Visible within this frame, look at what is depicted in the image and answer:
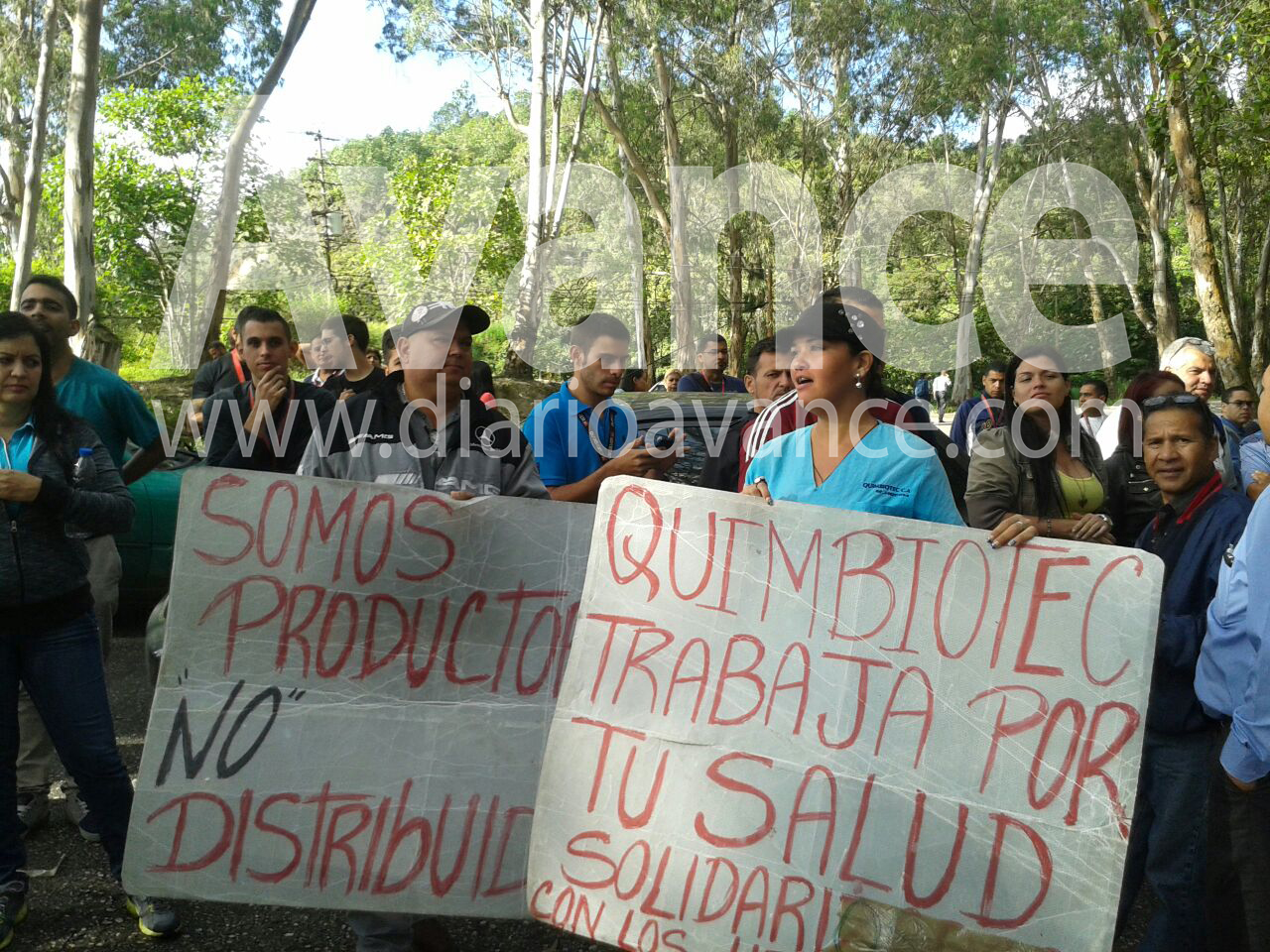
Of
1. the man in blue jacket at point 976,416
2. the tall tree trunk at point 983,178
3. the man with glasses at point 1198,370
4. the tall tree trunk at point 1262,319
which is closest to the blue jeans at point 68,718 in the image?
the man in blue jacket at point 976,416

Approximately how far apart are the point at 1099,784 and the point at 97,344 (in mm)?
13274

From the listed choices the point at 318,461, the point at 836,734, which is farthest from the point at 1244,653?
the point at 318,461

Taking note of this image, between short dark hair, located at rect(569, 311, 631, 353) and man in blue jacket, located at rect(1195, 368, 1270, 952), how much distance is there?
7.49ft

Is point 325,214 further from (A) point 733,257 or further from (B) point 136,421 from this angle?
(B) point 136,421

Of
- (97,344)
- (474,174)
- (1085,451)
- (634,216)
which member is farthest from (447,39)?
(1085,451)

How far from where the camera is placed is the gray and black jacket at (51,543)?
3.26m

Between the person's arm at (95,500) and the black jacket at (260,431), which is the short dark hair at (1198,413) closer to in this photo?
the black jacket at (260,431)

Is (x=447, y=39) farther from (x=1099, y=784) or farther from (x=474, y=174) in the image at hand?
(x=1099, y=784)

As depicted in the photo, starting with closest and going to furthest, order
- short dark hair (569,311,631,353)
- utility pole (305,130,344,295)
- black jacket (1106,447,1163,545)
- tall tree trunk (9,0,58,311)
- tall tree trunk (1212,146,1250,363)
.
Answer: short dark hair (569,311,631,353), black jacket (1106,447,1163,545), tall tree trunk (9,0,58,311), tall tree trunk (1212,146,1250,363), utility pole (305,130,344,295)

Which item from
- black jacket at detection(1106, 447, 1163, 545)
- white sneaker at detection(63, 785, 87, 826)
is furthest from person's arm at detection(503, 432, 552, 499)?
black jacket at detection(1106, 447, 1163, 545)

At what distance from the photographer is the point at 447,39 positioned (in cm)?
3059

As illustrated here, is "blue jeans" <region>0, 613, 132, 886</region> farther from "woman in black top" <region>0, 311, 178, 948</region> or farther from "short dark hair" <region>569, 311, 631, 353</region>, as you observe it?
"short dark hair" <region>569, 311, 631, 353</region>

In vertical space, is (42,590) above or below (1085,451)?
below

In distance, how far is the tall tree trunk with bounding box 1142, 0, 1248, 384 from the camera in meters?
13.1
